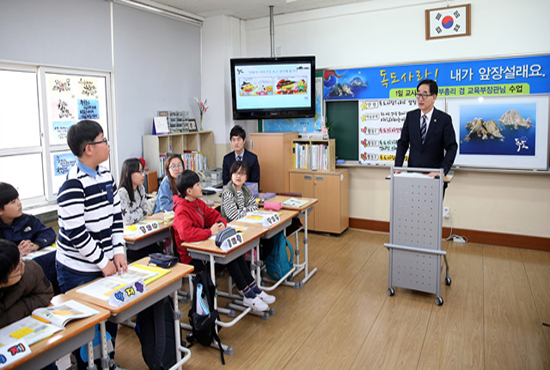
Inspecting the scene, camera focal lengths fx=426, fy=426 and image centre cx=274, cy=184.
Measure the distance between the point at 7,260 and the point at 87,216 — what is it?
502 millimetres

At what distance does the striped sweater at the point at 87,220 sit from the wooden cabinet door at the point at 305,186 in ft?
11.8

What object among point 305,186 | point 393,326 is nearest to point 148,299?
point 393,326

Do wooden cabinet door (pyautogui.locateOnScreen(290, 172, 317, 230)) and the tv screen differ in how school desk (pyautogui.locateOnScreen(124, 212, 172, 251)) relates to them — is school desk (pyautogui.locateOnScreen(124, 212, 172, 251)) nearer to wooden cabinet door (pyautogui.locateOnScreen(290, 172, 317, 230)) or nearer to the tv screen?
wooden cabinet door (pyautogui.locateOnScreen(290, 172, 317, 230))

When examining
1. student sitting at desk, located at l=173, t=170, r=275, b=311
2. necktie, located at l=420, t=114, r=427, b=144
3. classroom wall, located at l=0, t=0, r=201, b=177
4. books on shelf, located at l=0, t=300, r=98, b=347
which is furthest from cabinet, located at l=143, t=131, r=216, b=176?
books on shelf, located at l=0, t=300, r=98, b=347

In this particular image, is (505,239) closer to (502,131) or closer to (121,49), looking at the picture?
(502,131)

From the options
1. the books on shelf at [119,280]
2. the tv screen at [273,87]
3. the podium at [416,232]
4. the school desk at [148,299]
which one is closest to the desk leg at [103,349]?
the school desk at [148,299]

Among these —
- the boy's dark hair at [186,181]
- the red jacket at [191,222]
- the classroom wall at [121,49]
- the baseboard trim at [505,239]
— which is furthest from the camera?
the baseboard trim at [505,239]

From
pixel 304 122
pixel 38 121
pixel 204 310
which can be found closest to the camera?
pixel 204 310

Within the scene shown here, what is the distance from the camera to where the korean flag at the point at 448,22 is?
16.3 ft

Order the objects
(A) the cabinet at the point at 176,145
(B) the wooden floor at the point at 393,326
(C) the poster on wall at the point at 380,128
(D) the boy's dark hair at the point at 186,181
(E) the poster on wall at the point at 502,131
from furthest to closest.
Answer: (C) the poster on wall at the point at 380,128
(A) the cabinet at the point at 176,145
(E) the poster on wall at the point at 502,131
(D) the boy's dark hair at the point at 186,181
(B) the wooden floor at the point at 393,326

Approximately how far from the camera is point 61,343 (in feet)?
5.99

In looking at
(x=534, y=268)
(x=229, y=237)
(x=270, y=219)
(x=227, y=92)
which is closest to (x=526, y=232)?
(x=534, y=268)

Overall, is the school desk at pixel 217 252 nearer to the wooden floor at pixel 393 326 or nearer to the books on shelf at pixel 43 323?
the wooden floor at pixel 393 326

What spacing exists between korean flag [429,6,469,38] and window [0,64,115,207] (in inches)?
156
